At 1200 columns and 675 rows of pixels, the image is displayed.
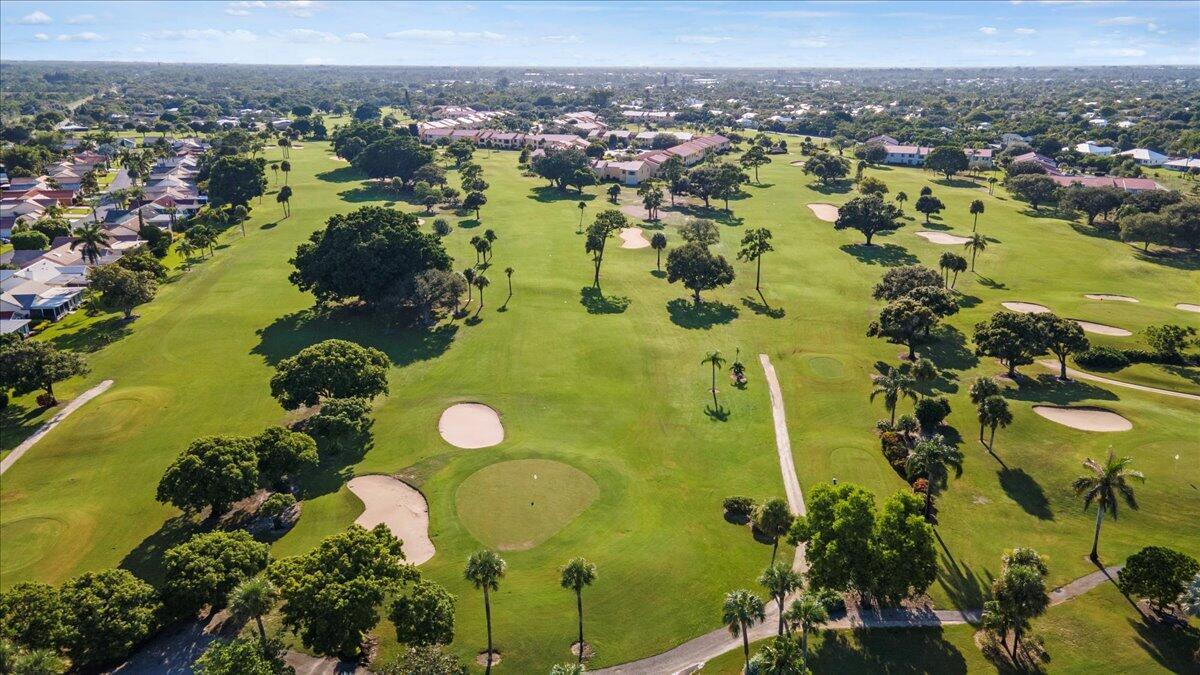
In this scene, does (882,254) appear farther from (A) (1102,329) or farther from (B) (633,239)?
(B) (633,239)

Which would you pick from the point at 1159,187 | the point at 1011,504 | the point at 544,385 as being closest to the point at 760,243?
the point at 544,385

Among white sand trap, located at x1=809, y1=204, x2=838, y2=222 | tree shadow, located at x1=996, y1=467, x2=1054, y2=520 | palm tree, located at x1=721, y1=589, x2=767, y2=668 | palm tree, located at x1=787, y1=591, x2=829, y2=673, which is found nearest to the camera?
palm tree, located at x1=721, y1=589, x2=767, y2=668

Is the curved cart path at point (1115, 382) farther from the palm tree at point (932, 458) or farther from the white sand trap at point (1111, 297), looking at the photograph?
the palm tree at point (932, 458)

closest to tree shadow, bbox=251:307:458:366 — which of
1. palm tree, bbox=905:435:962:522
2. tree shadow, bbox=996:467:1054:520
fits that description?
palm tree, bbox=905:435:962:522

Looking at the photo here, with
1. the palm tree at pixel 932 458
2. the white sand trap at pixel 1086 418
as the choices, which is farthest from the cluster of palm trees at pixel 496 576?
the white sand trap at pixel 1086 418

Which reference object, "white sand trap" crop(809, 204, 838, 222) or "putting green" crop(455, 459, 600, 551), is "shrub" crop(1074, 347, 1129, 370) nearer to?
"putting green" crop(455, 459, 600, 551)

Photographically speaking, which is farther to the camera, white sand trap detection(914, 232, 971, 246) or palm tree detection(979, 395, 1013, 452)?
white sand trap detection(914, 232, 971, 246)

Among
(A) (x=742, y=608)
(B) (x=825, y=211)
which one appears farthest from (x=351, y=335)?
(B) (x=825, y=211)
